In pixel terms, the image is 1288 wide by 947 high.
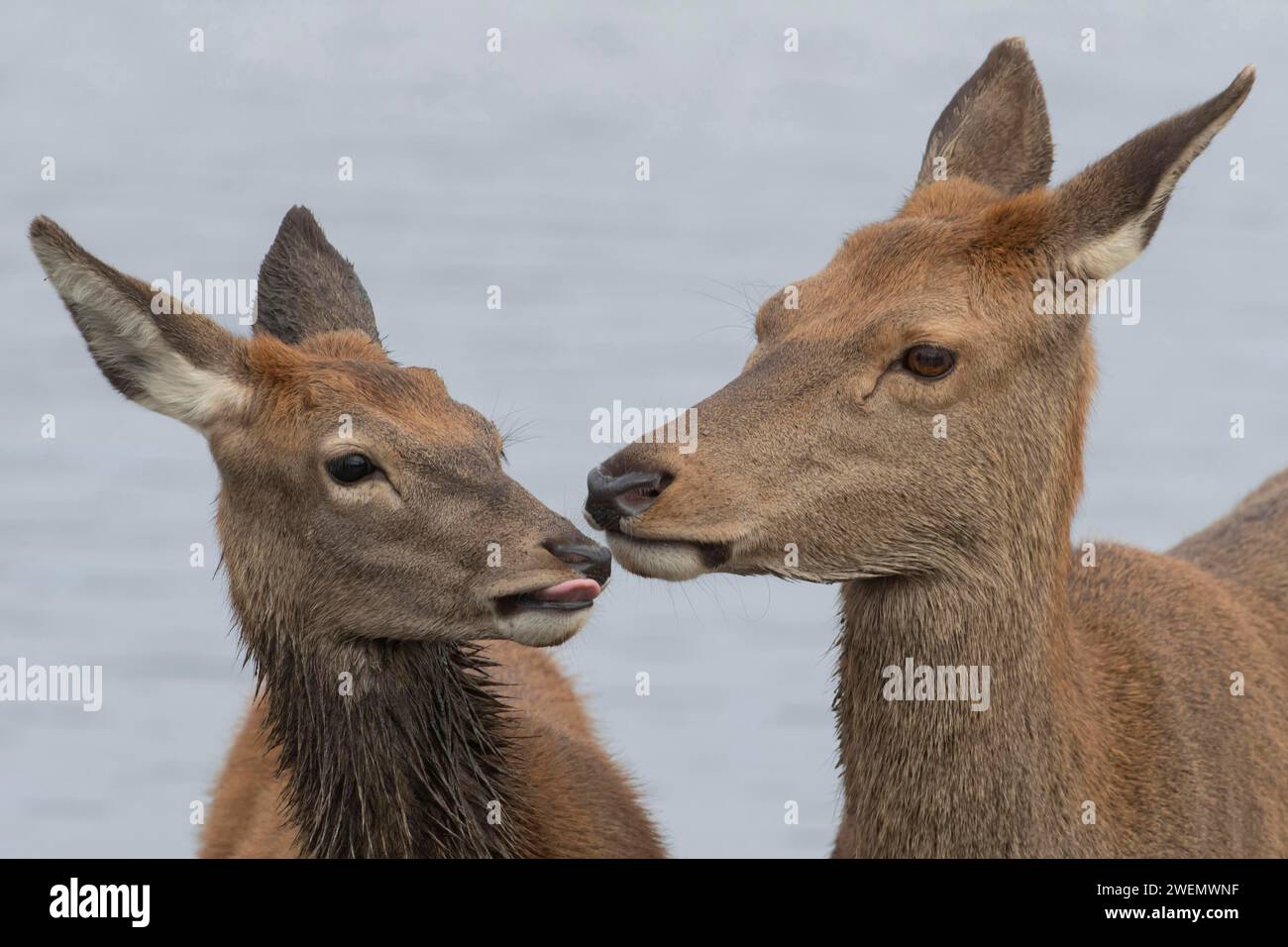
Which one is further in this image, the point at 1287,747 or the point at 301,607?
the point at 1287,747

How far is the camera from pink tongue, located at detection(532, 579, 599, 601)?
7.86 meters

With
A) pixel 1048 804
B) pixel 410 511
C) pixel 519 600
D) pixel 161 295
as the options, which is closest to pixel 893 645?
pixel 1048 804

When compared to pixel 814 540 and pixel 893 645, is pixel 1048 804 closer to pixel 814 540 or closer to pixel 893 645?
pixel 893 645

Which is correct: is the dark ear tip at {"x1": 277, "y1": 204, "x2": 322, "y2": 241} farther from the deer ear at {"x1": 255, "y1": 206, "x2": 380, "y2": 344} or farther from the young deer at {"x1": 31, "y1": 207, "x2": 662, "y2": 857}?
the young deer at {"x1": 31, "y1": 207, "x2": 662, "y2": 857}

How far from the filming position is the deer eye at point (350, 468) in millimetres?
8195

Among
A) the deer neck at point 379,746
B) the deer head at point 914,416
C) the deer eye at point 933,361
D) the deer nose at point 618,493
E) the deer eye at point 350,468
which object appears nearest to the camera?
the deer nose at point 618,493

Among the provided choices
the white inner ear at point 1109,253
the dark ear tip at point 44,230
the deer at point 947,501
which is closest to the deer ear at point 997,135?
the deer at point 947,501

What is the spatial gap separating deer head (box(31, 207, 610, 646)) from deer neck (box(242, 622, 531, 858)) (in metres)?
0.17

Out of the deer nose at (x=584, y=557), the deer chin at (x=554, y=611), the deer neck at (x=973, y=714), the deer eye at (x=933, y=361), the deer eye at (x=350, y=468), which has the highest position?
the deer eye at (x=933, y=361)

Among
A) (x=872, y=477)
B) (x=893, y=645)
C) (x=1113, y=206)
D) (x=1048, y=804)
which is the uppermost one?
(x=1113, y=206)

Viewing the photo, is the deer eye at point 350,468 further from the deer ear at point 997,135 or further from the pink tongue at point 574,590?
Answer: the deer ear at point 997,135

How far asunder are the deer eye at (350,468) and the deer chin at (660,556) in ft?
3.84

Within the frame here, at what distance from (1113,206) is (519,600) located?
8.87ft

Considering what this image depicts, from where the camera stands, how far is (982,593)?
25.9ft
